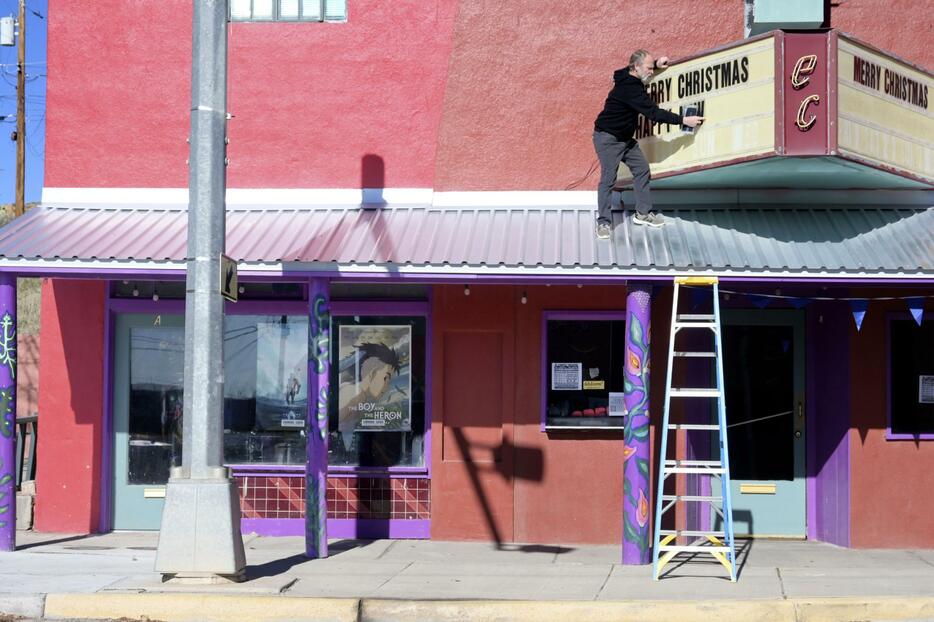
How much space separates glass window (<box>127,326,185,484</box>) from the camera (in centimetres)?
1340

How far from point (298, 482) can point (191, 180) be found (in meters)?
4.14

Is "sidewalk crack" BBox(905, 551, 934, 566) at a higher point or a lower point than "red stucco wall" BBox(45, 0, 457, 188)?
lower

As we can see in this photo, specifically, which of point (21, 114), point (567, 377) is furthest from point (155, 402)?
point (21, 114)

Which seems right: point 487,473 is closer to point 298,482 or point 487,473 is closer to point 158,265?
point 298,482

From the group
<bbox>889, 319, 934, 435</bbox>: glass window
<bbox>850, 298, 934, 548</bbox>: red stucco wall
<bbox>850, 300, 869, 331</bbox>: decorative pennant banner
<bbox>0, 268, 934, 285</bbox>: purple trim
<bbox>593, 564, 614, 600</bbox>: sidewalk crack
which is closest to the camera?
<bbox>593, 564, 614, 600</bbox>: sidewalk crack

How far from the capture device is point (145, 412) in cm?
1342

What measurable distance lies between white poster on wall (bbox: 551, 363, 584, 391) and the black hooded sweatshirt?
253cm

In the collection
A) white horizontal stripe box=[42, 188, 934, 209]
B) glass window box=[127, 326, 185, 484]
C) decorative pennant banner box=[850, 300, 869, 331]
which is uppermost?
white horizontal stripe box=[42, 188, 934, 209]

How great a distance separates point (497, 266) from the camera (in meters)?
11.2

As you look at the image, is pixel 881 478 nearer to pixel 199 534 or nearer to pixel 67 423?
pixel 199 534

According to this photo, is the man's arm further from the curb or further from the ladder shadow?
the curb

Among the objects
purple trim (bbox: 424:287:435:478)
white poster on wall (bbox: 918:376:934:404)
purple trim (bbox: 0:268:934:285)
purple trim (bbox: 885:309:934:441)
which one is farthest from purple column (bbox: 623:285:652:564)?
white poster on wall (bbox: 918:376:934:404)

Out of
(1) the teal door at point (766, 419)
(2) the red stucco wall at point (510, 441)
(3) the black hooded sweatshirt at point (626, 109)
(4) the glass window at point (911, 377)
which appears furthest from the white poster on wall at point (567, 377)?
(4) the glass window at point (911, 377)

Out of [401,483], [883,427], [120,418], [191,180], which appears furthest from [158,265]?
[883,427]
